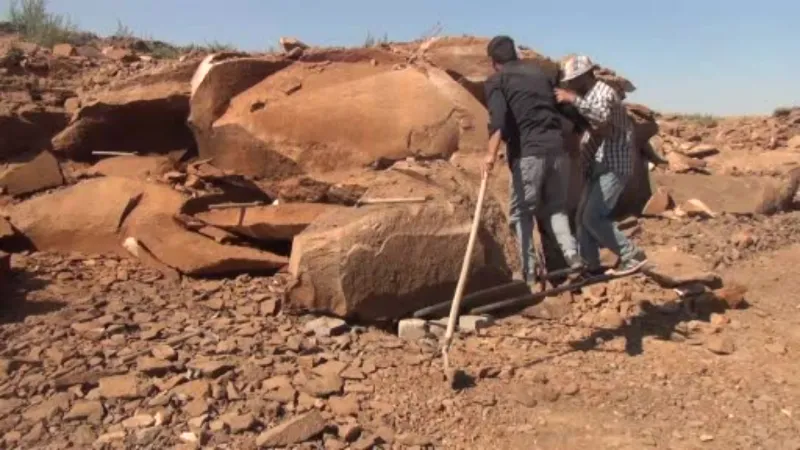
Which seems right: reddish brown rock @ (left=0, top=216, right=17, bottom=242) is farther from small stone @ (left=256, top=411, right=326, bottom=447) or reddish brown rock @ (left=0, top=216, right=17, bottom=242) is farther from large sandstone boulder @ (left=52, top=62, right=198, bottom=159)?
small stone @ (left=256, top=411, right=326, bottom=447)

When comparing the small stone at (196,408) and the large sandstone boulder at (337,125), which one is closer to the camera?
the small stone at (196,408)

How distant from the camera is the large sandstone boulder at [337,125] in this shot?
20.2 feet

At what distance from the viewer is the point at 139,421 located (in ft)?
12.6

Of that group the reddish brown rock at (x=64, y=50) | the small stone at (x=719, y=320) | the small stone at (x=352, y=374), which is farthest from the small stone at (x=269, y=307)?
the reddish brown rock at (x=64, y=50)

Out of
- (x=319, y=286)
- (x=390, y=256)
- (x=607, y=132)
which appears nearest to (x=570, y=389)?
(x=390, y=256)

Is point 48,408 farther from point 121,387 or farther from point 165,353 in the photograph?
point 165,353

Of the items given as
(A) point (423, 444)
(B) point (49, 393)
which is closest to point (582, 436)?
(A) point (423, 444)

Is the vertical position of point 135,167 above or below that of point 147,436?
above

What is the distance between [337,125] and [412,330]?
1.91 metres

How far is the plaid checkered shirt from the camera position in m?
5.09

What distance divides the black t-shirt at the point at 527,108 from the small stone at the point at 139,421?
8.46ft

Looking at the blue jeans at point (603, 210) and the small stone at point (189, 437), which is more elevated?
the blue jeans at point (603, 210)

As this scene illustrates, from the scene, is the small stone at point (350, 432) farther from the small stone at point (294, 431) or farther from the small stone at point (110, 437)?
the small stone at point (110, 437)

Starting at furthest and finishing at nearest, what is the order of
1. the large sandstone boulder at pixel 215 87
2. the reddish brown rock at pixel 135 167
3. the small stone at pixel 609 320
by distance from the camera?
the reddish brown rock at pixel 135 167
the large sandstone boulder at pixel 215 87
the small stone at pixel 609 320
